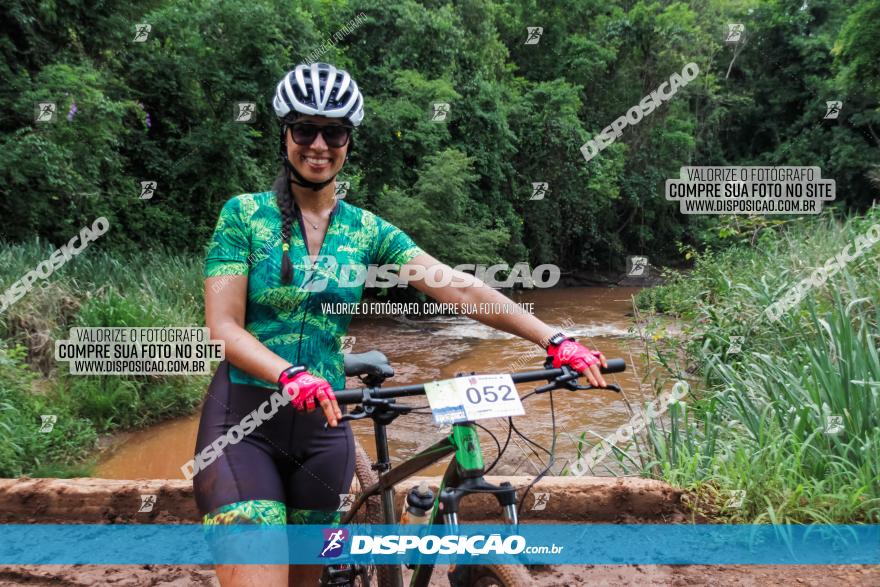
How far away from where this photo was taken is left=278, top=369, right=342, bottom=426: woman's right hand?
140 cm

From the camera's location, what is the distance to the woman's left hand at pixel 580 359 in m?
1.61

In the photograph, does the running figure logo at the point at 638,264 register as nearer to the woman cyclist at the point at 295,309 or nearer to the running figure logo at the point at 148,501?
the running figure logo at the point at 148,501

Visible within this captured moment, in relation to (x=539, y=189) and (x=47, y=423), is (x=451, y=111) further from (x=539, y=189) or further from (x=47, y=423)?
(x=47, y=423)

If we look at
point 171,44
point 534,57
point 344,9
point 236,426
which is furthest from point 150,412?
point 534,57

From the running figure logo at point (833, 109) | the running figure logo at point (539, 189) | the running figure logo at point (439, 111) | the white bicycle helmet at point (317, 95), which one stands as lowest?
the white bicycle helmet at point (317, 95)

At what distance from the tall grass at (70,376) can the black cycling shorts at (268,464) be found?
10.1 feet

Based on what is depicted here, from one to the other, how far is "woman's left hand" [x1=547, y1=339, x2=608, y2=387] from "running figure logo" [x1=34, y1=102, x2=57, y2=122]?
7622 millimetres

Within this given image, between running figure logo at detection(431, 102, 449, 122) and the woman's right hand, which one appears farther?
running figure logo at detection(431, 102, 449, 122)

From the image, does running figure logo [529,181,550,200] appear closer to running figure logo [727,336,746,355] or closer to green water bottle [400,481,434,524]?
running figure logo [727,336,746,355]

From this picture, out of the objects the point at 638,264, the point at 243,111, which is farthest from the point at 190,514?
the point at 638,264

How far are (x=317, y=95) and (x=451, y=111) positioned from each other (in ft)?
42.8

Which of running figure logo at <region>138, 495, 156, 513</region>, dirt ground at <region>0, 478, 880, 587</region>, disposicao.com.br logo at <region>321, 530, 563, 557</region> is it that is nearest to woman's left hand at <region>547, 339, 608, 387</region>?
disposicao.com.br logo at <region>321, 530, 563, 557</region>

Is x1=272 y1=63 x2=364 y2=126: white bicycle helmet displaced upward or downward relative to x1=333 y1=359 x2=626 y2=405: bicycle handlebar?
upward

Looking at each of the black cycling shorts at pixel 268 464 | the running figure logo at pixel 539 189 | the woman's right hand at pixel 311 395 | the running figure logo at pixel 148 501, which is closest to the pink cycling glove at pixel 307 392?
the woman's right hand at pixel 311 395
